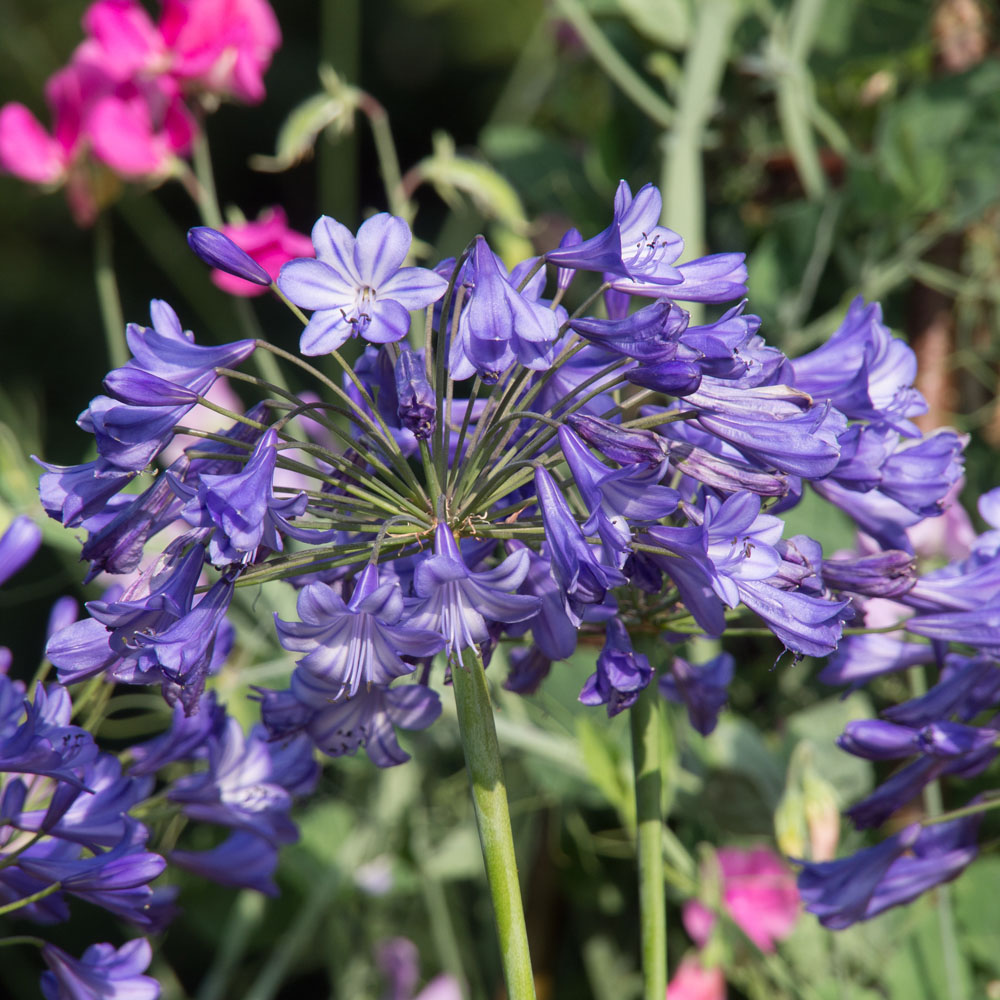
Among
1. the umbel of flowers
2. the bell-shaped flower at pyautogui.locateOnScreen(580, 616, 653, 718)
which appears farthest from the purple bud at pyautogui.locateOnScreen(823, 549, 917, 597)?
the bell-shaped flower at pyautogui.locateOnScreen(580, 616, 653, 718)

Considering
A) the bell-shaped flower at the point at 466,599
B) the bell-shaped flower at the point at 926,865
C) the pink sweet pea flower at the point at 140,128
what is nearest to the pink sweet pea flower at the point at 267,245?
the pink sweet pea flower at the point at 140,128

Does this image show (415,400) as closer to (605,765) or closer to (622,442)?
(622,442)

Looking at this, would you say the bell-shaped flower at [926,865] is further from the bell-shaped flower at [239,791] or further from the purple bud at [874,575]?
the bell-shaped flower at [239,791]

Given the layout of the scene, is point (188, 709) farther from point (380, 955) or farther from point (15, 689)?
point (380, 955)

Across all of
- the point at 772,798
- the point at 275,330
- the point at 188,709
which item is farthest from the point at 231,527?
the point at 275,330

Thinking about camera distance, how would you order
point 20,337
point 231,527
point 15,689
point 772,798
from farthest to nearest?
point 20,337, point 772,798, point 15,689, point 231,527

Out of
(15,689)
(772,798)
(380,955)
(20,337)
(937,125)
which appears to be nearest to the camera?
(15,689)

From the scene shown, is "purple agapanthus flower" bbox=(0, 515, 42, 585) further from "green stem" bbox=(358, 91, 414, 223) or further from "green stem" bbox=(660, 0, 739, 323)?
"green stem" bbox=(660, 0, 739, 323)
